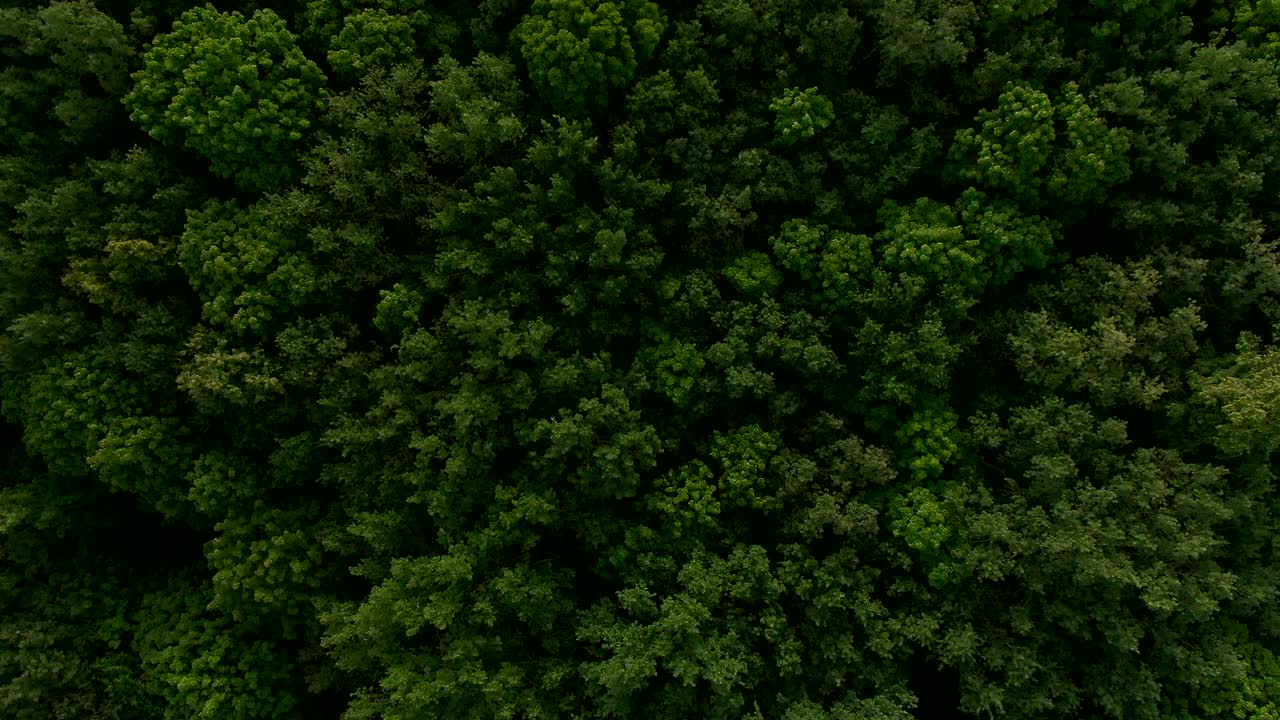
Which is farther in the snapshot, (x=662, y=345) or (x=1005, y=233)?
(x=662, y=345)

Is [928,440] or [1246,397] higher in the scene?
[1246,397]

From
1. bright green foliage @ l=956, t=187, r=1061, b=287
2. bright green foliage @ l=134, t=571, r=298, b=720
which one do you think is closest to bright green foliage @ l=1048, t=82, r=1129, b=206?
bright green foliage @ l=956, t=187, r=1061, b=287

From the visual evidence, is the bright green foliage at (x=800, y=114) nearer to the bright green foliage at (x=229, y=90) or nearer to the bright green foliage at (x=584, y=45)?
the bright green foliage at (x=584, y=45)

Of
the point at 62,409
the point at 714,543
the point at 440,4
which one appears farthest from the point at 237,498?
the point at 440,4

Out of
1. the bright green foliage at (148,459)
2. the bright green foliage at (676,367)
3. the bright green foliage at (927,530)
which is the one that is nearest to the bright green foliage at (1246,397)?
the bright green foliage at (927,530)

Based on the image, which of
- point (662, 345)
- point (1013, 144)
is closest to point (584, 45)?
point (662, 345)

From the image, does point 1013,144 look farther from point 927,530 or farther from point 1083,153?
point 927,530

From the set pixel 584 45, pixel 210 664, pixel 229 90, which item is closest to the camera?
pixel 584 45
